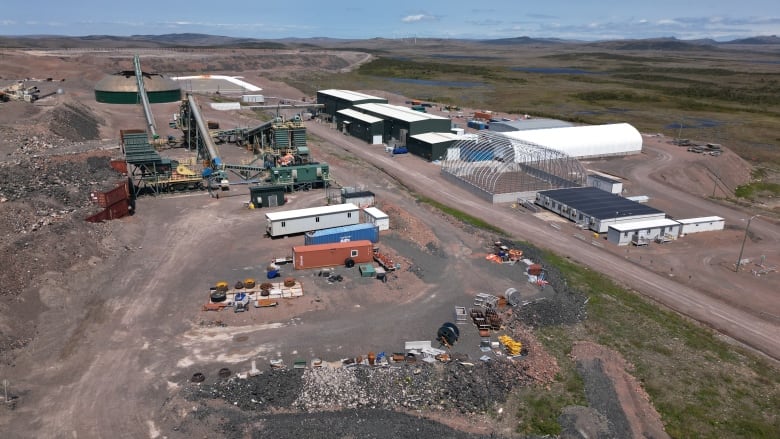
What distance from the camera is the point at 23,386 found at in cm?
2698

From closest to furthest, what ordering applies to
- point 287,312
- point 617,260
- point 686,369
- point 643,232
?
1. point 686,369
2. point 287,312
3. point 617,260
4. point 643,232

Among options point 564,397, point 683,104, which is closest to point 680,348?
point 564,397

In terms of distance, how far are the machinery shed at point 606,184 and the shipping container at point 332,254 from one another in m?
37.0

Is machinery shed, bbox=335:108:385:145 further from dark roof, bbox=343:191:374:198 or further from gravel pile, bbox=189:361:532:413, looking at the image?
gravel pile, bbox=189:361:532:413

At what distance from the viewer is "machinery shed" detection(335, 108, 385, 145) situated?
90.1m

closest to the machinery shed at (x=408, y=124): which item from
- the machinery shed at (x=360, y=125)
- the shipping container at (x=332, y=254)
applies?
the machinery shed at (x=360, y=125)

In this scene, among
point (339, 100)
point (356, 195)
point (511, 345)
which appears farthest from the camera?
point (339, 100)

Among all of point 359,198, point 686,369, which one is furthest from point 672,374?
point 359,198

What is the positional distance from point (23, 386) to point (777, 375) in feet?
136

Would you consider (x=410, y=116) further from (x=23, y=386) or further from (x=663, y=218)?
(x=23, y=386)

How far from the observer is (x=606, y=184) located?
65938mm

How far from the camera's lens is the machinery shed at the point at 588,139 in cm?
8194

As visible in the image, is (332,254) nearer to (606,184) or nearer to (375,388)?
(375,388)

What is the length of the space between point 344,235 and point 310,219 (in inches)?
190
